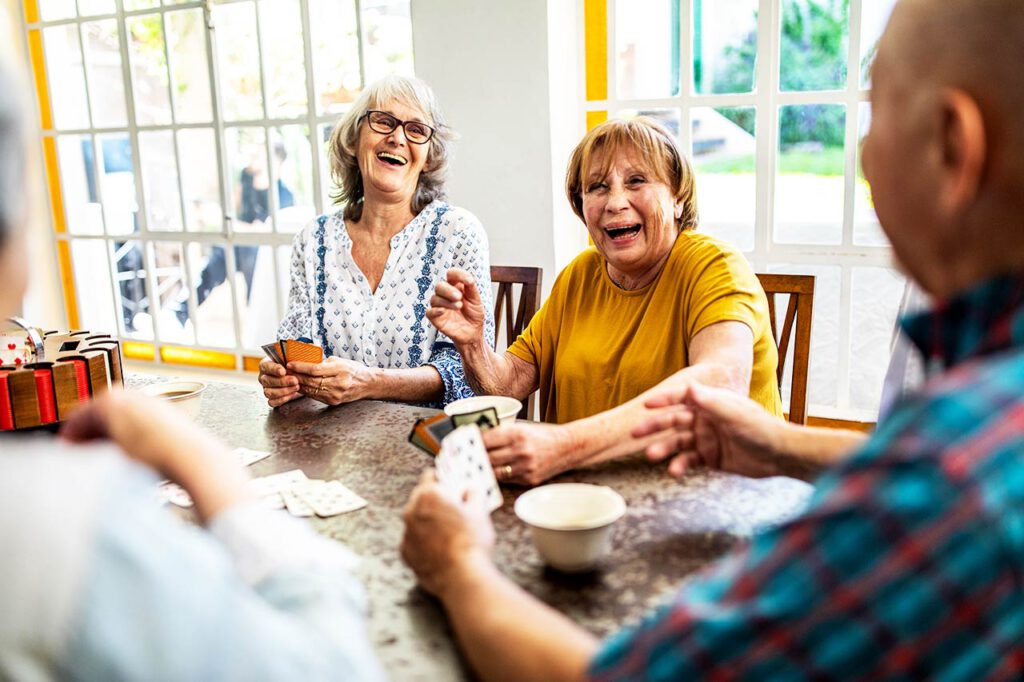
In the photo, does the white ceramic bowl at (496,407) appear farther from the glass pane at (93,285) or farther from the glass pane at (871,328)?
the glass pane at (93,285)

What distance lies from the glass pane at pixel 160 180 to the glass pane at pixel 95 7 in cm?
63

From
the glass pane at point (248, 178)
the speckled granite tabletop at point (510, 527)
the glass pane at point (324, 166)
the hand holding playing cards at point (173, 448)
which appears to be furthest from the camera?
the glass pane at point (248, 178)

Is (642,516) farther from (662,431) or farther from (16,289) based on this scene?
(16,289)

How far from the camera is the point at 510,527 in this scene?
3.84ft

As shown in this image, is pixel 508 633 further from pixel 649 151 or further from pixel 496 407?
pixel 649 151

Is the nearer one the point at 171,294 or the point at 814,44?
the point at 814,44

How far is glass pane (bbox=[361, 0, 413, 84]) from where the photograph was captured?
3.47m

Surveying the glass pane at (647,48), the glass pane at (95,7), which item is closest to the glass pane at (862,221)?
the glass pane at (647,48)

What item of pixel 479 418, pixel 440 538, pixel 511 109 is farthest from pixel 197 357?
pixel 440 538

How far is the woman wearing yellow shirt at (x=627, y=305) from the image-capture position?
5.73 ft

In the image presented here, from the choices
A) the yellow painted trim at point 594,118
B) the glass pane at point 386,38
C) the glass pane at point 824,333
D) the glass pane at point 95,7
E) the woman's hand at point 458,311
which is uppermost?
the glass pane at point 95,7

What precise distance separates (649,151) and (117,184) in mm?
3489

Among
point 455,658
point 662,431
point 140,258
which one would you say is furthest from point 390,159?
point 140,258

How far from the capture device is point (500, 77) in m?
3.12
